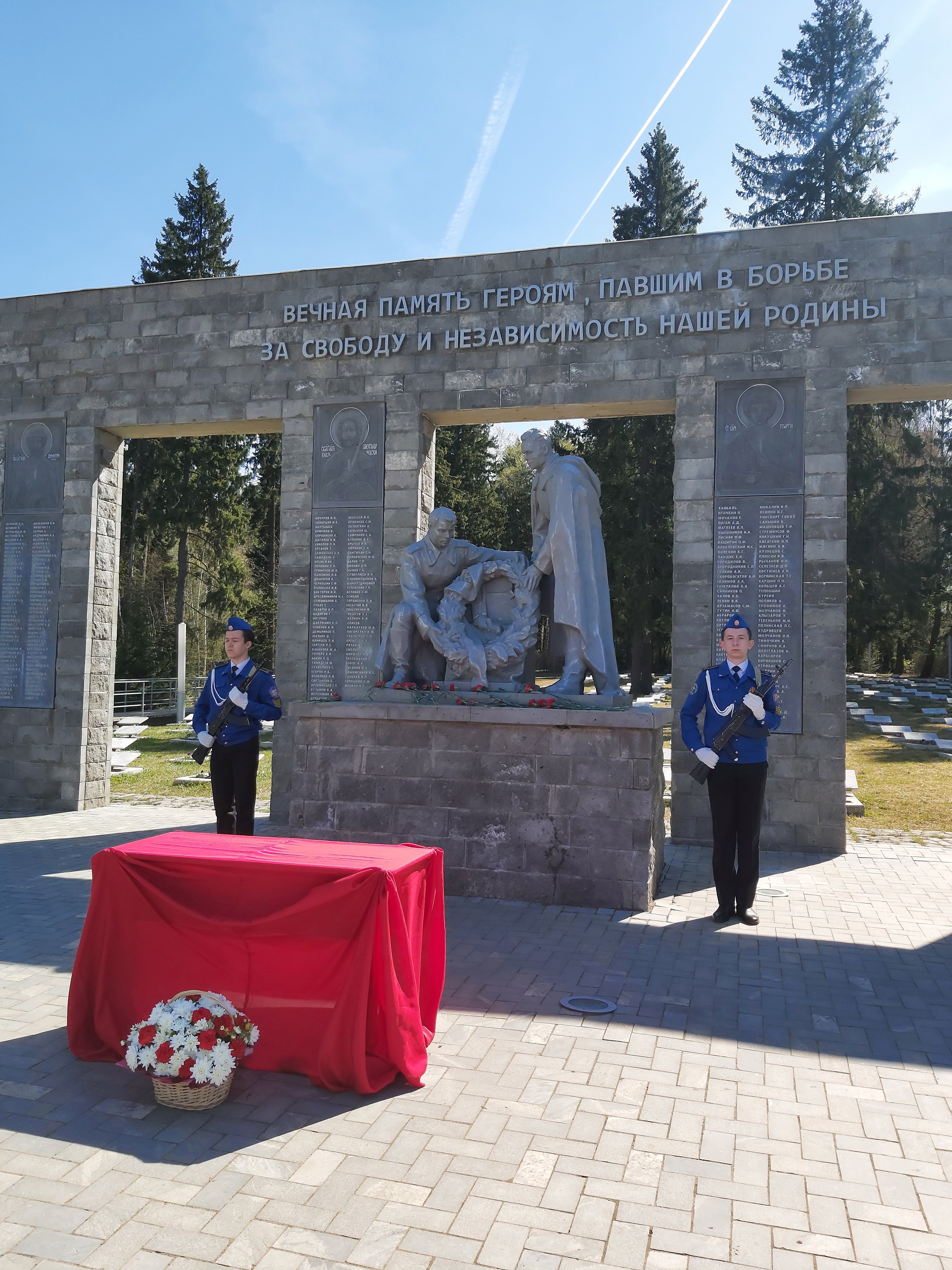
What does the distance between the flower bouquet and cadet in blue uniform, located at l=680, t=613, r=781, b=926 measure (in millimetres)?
3460

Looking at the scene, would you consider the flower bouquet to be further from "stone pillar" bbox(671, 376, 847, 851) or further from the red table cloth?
"stone pillar" bbox(671, 376, 847, 851)

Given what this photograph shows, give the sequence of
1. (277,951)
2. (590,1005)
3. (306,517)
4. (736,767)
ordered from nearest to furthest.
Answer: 1. (277,951)
2. (590,1005)
3. (736,767)
4. (306,517)

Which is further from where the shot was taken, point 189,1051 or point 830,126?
point 830,126

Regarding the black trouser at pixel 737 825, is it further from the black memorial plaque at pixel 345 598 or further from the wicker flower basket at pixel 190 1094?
the black memorial plaque at pixel 345 598

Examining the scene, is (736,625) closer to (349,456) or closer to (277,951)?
(277,951)

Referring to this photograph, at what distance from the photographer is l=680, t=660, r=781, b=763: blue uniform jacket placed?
5801mm

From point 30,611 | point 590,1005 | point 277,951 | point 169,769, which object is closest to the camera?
point 277,951

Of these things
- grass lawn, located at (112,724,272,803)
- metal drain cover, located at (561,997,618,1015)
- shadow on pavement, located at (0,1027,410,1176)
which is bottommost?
grass lawn, located at (112,724,272,803)

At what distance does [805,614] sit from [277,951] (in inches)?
256

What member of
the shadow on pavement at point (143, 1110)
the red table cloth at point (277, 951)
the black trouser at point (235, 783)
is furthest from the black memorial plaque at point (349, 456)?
the shadow on pavement at point (143, 1110)

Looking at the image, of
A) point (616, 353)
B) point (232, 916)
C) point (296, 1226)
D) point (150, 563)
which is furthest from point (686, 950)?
point (150, 563)

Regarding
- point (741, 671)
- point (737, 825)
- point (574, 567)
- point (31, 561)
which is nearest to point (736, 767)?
point (737, 825)

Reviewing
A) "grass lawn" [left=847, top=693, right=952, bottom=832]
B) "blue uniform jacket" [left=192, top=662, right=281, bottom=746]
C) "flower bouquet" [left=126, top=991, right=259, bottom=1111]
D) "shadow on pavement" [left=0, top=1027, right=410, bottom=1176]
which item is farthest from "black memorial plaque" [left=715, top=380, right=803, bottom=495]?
"flower bouquet" [left=126, top=991, right=259, bottom=1111]

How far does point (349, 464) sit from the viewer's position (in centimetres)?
973
